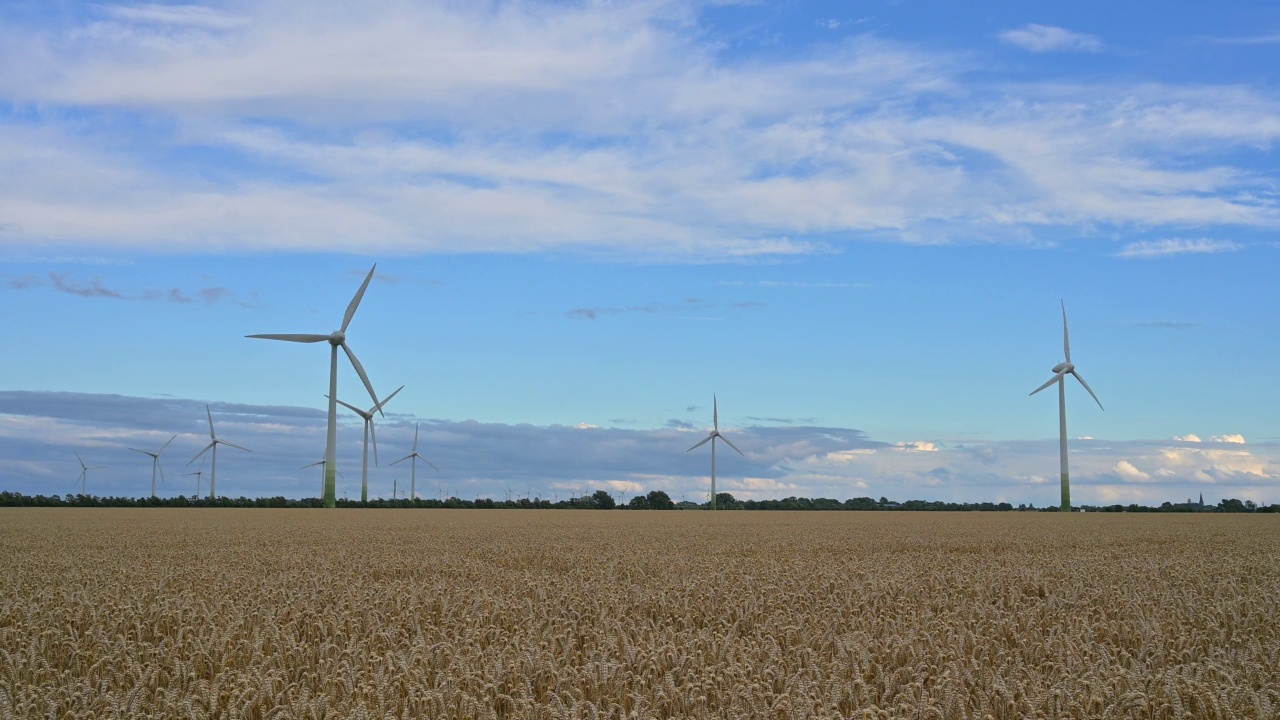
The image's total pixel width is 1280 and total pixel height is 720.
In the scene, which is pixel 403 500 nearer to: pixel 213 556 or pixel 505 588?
pixel 213 556

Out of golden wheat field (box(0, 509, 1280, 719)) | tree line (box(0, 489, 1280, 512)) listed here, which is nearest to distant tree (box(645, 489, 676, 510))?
tree line (box(0, 489, 1280, 512))

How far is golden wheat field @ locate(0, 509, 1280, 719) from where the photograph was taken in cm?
772

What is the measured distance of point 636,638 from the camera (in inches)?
416

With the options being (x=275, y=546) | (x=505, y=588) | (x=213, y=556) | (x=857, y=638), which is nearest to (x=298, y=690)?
(x=857, y=638)

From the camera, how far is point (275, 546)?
92.7 ft

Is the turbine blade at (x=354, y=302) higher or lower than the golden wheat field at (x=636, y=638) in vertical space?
higher

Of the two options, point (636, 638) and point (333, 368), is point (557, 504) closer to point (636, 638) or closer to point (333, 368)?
point (333, 368)

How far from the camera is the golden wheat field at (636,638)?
772 centimetres

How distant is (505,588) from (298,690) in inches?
291

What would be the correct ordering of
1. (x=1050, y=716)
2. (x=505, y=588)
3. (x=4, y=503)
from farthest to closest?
(x=4, y=503) → (x=505, y=588) → (x=1050, y=716)

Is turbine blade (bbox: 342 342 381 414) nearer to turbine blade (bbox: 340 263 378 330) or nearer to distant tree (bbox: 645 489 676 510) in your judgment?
turbine blade (bbox: 340 263 378 330)

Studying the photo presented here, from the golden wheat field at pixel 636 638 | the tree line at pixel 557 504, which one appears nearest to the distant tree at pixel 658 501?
the tree line at pixel 557 504

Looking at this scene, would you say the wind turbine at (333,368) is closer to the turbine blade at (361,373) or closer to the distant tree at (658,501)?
the turbine blade at (361,373)

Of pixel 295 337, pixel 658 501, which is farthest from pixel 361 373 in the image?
pixel 658 501
